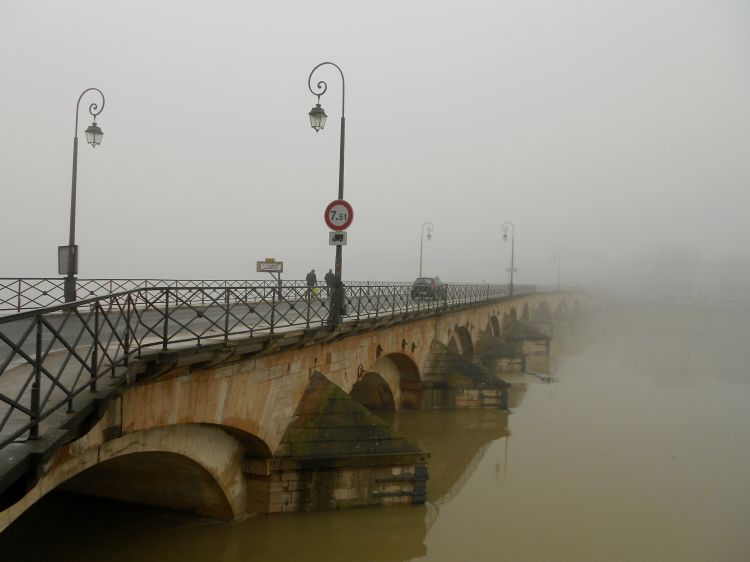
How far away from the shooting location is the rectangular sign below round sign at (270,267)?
17.9 meters

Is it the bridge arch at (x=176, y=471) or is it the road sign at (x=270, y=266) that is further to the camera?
the road sign at (x=270, y=266)

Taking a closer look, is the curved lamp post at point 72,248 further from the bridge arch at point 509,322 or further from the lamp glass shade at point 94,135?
the bridge arch at point 509,322

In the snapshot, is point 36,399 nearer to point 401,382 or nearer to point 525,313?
point 401,382

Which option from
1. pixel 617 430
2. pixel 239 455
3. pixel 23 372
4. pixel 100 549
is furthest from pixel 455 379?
pixel 23 372

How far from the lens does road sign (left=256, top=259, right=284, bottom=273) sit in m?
17.9

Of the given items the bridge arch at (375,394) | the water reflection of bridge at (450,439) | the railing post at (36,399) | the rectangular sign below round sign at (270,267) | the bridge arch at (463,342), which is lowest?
the water reflection of bridge at (450,439)

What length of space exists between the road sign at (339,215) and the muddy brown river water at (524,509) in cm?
549

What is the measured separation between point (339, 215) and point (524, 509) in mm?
7538

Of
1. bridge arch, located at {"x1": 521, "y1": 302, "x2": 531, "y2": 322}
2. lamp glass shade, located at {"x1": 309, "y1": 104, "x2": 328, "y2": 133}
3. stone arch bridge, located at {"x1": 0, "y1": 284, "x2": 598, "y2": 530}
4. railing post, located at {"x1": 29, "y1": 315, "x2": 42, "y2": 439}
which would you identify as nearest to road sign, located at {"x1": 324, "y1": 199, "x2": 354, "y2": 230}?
lamp glass shade, located at {"x1": 309, "y1": 104, "x2": 328, "y2": 133}

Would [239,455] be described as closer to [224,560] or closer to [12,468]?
[224,560]

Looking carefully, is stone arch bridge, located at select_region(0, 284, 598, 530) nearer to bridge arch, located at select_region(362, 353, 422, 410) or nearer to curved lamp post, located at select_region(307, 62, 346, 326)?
curved lamp post, located at select_region(307, 62, 346, 326)

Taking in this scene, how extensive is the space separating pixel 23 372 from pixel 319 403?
216 inches

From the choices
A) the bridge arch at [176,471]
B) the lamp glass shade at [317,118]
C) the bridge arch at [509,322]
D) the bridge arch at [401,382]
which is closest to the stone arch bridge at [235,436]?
the bridge arch at [176,471]

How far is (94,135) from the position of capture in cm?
1186
